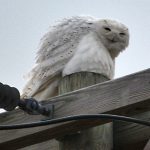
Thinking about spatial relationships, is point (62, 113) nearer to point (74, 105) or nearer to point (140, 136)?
point (74, 105)

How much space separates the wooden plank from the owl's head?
2.59 feet

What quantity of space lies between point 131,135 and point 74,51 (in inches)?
30.3

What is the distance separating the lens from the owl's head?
2.89m

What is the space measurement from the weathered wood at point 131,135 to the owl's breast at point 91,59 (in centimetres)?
37

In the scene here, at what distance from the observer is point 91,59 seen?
9.20 ft

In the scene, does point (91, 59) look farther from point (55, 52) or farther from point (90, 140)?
point (90, 140)

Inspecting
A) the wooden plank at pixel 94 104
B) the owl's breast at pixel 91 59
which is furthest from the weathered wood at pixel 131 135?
the owl's breast at pixel 91 59

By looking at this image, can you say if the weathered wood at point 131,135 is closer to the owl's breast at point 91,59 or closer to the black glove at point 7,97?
the owl's breast at point 91,59

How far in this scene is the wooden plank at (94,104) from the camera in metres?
2.01

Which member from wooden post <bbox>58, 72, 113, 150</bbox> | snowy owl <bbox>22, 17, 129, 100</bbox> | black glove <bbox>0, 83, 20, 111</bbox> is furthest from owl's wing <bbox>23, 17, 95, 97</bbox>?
black glove <bbox>0, 83, 20, 111</bbox>

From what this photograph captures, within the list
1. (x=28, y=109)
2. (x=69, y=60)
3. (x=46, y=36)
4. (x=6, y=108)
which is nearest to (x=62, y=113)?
(x=28, y=109)

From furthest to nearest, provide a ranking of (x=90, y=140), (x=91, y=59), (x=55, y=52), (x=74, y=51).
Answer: (x=55, y=52) → (x=74, y=51) → (x=91, y=59) → (x=90, y=140)

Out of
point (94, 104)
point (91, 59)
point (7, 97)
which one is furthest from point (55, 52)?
point (7, 97)

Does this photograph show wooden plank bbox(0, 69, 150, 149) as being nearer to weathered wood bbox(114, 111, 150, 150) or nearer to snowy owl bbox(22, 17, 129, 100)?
weathered wood bbox(114, 111, 150, 150)
